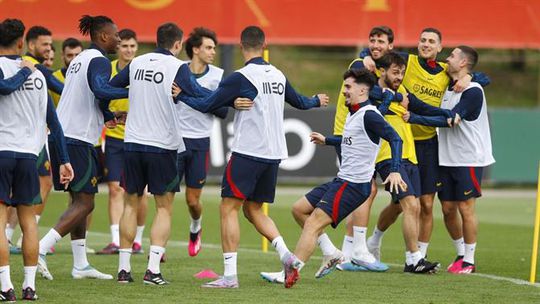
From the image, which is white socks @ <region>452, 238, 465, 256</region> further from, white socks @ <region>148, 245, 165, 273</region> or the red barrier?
the red barrier

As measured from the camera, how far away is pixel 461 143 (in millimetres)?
13359

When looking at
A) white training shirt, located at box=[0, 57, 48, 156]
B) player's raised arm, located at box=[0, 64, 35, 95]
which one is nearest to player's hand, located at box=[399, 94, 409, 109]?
white training shirt, located at box=[0, 57, 48, 156]

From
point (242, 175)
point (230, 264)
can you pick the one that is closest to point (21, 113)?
point (242, 175)

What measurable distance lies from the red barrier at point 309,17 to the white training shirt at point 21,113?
11.7 m

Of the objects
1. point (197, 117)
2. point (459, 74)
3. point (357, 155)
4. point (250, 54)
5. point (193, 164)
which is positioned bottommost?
point (193, 164)

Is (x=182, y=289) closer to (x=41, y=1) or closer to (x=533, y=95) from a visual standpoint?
(x=41, y=1)

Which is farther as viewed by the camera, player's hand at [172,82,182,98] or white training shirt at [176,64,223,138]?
white training shirt at [176,64,223,138]

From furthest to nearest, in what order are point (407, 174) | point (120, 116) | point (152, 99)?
point (407, 174) < point (120, 116) < point (152, 99)

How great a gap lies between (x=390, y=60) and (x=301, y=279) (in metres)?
2.49

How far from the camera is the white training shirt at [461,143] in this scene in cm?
Result: 1335

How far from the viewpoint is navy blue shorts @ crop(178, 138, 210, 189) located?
46.7 feet

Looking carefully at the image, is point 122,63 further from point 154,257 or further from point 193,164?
point 154,257

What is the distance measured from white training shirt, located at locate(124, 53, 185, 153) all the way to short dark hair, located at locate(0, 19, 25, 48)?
1.49m

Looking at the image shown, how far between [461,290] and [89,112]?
393 cm
